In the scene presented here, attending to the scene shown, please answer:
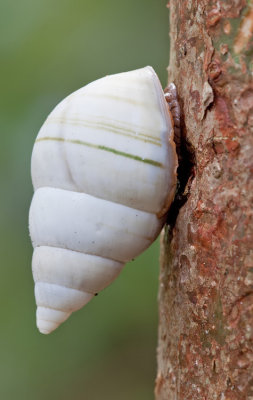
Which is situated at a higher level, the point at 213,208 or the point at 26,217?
the point at 213,208

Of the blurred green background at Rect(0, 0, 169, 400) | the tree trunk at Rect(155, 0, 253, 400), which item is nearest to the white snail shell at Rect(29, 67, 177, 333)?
the tree trunk at Rect(155, 0, 253, 400)

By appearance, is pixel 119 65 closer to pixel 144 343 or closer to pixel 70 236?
pixel 144 343

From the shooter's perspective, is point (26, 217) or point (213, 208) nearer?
point (213, 208)

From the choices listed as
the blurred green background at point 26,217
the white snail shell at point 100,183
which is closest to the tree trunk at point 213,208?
the white snail shell at point 100,183

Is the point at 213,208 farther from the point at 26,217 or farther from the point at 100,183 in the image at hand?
the point at 26,217

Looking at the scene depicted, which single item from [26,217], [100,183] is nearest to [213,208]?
[100,183]

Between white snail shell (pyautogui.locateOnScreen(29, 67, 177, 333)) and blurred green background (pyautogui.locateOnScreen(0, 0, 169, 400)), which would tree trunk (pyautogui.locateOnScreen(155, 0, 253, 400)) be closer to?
white snail shell (pyautogui.locateOnScreen(29, 67, 177, 333))
